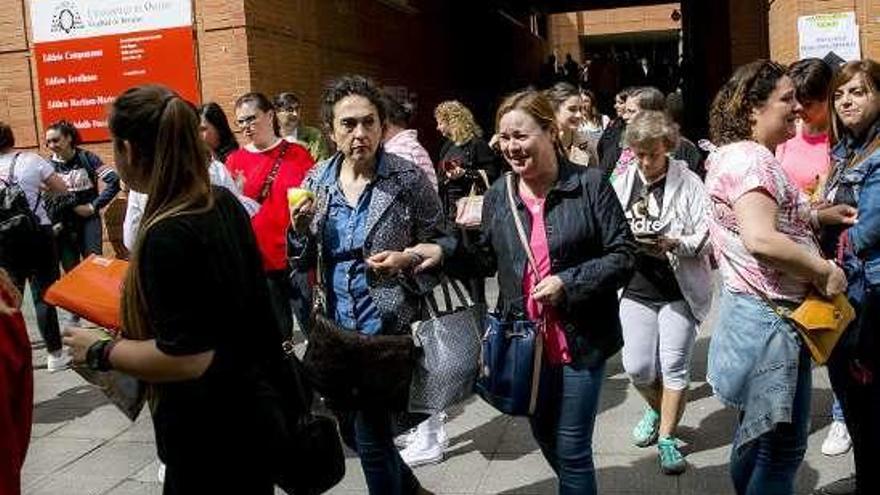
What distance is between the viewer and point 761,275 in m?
3.03

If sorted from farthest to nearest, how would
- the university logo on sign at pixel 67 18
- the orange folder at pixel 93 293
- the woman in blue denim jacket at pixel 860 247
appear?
1. the university logo on sign at pixel 67 18
2. the woman in blue denim jacket at pixel 860 247
3. the orange folder at pixel 93 293

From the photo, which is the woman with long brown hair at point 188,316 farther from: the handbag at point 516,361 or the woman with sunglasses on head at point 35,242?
the woman with sunglasses on head at point 35,242

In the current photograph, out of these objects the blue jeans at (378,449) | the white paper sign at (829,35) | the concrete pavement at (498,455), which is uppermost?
the white paper sign at (829,35)

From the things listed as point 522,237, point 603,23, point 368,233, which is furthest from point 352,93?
point 603,23

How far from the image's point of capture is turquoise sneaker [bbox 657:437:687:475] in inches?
166

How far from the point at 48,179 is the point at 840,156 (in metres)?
5.70

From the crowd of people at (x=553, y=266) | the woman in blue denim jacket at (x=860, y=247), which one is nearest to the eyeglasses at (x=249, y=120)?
the crowd of people at (x=553, y=266)

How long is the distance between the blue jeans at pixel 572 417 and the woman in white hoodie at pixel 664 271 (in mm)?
1217

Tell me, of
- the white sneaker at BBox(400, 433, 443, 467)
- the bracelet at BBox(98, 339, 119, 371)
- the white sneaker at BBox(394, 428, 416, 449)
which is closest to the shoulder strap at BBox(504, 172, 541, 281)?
the bracelet at BBox(98, 339, 119, 371)

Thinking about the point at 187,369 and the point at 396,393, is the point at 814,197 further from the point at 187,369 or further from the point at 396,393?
the point at 187,369

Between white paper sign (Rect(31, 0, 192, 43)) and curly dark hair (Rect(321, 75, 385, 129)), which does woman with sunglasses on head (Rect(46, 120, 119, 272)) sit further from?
curly dark hair (Rect(321, 75, 385, 129))

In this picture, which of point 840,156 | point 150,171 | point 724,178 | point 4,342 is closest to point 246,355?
point 150,171

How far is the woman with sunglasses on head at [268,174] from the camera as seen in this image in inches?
202

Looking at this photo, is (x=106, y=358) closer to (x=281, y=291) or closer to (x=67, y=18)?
(x=281, y=291)
